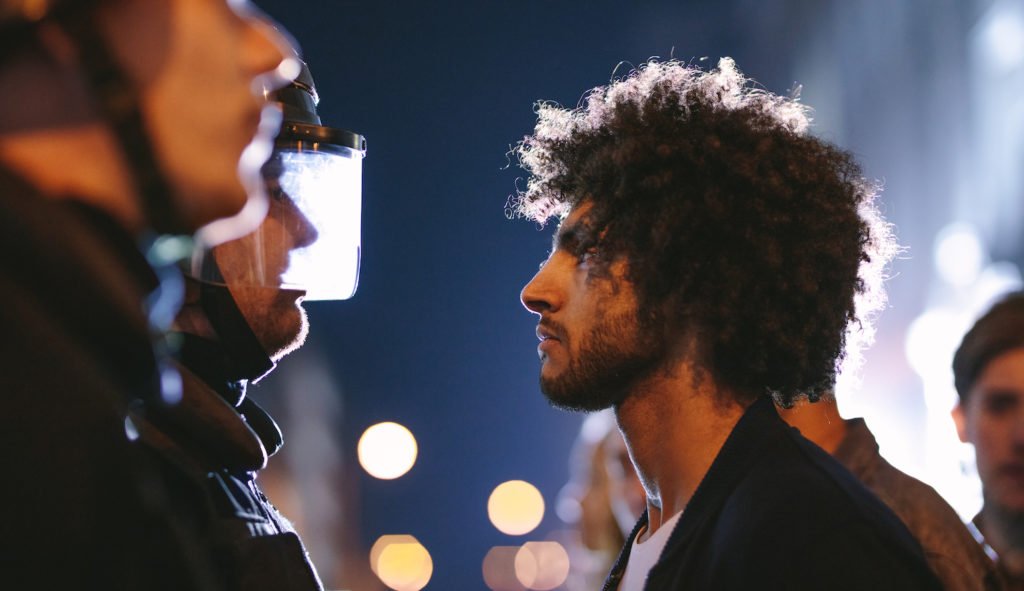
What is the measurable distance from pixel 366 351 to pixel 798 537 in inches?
313

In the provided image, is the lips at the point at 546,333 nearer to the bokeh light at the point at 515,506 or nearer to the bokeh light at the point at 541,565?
the bokeh light at the point at 515,506

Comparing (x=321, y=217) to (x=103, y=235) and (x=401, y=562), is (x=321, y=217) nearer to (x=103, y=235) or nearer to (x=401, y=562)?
(x=103, y=235)

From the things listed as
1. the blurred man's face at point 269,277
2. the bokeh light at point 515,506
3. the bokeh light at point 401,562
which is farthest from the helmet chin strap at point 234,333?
the bokeh light at point 401,562

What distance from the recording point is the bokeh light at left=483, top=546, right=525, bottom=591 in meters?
9.77

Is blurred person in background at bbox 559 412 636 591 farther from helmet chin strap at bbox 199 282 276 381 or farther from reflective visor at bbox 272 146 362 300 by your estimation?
helmet chin strap at bbox 199 282 276 381

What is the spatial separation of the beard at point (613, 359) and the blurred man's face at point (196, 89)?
1.48m

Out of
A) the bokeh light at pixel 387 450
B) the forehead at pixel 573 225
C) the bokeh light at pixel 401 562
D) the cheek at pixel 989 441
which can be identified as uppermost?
the bokeh light at pixel 387 450

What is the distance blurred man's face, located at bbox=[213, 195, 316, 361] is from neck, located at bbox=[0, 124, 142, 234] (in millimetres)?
1529

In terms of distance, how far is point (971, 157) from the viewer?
6961mm

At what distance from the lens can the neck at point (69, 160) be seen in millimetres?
627

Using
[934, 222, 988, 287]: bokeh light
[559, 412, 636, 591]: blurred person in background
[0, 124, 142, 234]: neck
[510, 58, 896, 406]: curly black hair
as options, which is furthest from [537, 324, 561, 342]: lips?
[934, 222, 988, 287]: bokeh light

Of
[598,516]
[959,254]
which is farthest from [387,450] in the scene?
[959,254]

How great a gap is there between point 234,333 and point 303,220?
499 millimetres

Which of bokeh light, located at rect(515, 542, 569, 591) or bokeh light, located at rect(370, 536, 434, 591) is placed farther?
bokeh light, located at rect(515, 542, 569, 591)
